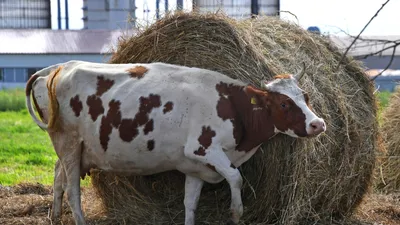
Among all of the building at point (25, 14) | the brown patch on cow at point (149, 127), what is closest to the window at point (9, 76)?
the building at point (25, 14)

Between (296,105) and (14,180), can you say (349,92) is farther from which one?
(14,180)

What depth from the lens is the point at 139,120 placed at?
21.2 feet

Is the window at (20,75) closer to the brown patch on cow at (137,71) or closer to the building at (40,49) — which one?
the building at (40,49)

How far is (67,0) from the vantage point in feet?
112

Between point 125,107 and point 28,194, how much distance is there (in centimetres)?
250

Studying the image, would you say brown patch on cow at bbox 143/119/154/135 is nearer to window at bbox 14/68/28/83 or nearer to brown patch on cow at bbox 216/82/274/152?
brown patch on cow at bbox 216/82/274/152

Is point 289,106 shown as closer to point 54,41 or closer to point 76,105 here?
point 76,105

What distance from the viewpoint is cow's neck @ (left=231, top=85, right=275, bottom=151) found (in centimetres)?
643

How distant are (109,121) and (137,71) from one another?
515mm

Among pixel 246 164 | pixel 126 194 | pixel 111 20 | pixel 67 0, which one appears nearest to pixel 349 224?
pixel 246 164

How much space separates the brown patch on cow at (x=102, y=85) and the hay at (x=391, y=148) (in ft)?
12.7

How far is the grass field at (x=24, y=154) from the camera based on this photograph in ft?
34.4

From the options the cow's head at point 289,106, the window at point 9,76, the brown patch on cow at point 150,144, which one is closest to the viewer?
the cow's head at point 289,106

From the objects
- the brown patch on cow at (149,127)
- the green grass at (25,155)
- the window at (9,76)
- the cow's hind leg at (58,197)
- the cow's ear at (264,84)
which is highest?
the cow's ear at (264,84)
